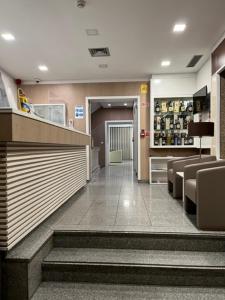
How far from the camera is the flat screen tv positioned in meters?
4.88

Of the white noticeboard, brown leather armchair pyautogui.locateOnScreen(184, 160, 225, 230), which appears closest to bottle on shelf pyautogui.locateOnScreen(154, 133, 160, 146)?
the white noticeboard

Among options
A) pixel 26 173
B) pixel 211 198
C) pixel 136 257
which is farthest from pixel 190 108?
pixel 26 173

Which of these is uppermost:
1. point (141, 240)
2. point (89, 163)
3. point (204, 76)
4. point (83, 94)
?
point (204, 76)

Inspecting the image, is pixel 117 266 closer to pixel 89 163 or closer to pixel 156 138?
pixel 156 138

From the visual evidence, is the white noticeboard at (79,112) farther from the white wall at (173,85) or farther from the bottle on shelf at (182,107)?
the bottle on shelf at (182,107)

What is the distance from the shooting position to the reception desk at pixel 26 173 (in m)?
1.82

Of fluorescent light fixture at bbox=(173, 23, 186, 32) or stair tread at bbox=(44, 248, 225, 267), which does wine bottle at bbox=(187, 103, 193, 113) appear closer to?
fluorescent light fixture at bbox=(173, 23, 186, 32)

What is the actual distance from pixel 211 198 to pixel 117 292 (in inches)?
54.1

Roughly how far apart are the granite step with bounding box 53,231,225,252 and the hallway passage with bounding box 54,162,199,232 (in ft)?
0.29

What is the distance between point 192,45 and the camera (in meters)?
4.27

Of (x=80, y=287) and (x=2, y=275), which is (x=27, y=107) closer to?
(x=2, y=275)

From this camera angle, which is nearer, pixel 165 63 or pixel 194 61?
pixel 194 61

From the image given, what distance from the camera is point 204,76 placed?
5.14 metres

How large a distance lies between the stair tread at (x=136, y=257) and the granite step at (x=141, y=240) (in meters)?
0.05
